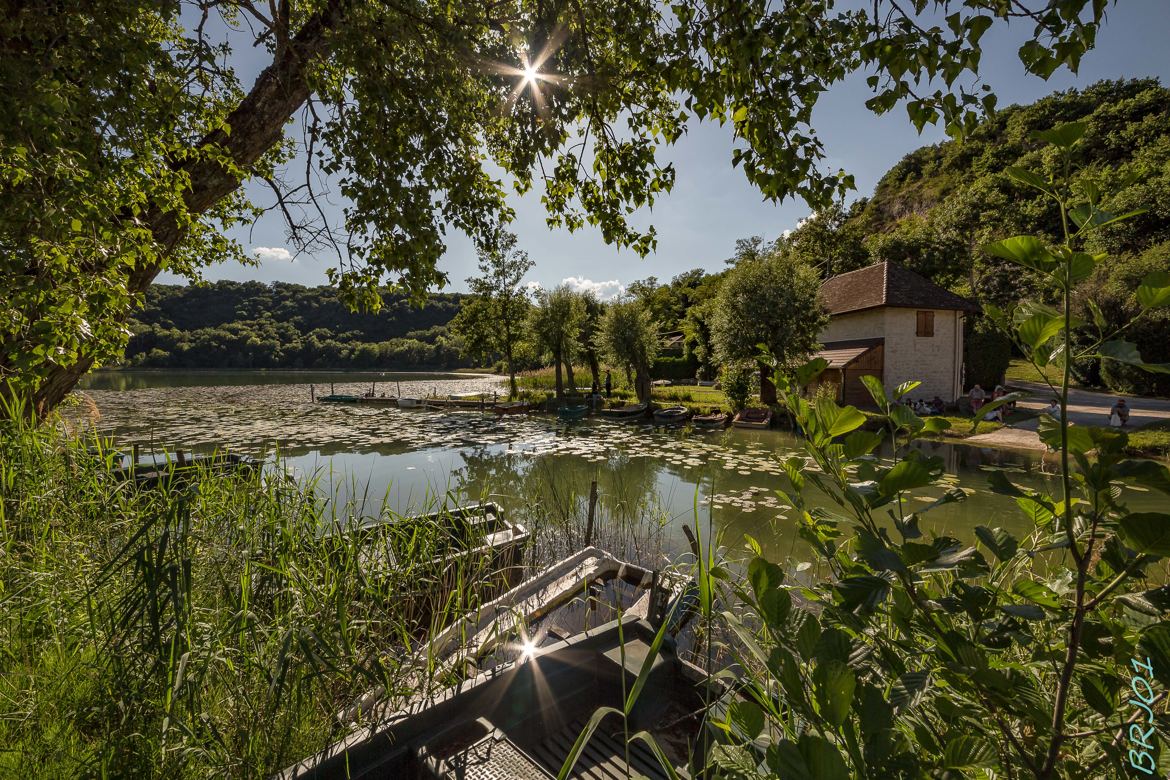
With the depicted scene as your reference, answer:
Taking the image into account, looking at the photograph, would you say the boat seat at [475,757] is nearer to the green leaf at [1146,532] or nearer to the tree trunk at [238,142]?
the green leaf at [1146,532]

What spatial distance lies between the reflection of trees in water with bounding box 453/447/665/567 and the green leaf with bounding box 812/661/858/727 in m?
3.90

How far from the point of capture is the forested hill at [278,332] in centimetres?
8175

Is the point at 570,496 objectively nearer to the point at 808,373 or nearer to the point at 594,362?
Result: the point at 808,373

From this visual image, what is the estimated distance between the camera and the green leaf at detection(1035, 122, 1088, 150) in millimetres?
1015

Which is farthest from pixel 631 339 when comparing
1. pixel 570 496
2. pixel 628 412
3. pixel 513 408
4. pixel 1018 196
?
pixel 1018 196

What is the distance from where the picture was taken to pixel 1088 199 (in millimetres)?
1150

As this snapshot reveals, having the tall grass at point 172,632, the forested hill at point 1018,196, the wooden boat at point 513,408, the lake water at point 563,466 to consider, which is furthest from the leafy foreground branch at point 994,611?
the wooden boat at point 513,408

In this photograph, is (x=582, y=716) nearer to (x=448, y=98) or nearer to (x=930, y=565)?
(x=930, y=565)

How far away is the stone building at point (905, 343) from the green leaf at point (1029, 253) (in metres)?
20.9

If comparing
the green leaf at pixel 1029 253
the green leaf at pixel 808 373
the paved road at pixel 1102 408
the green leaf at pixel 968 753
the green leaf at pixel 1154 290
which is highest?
the green leaf at pixel 1029 253

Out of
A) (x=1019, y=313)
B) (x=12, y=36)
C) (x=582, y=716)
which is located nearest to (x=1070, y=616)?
(x=1019, y=313)

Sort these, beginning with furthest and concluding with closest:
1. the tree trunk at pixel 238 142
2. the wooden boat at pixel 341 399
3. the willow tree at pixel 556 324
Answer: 1. the wooden boat at pixel 341 399
2. the willow tree at pixel 556 324
3. the tree trunk at pixel 238 142

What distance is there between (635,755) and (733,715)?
199cm

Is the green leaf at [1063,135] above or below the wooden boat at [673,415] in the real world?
above
